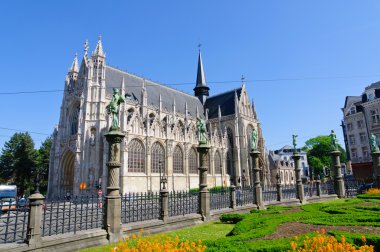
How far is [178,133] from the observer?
Result: 4025cm

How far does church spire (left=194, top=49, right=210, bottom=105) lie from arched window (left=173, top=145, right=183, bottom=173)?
2161 centimetres

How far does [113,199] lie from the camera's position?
29.3 ft

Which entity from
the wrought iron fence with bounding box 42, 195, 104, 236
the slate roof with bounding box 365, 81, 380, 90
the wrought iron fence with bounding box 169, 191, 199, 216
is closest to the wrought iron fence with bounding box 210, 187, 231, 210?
the wrought iron fence with bounding box 169, 191, 199, 216

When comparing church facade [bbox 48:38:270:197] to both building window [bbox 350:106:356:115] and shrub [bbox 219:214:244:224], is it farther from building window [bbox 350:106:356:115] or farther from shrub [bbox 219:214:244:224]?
shrub [bbox 219:214:244:224]

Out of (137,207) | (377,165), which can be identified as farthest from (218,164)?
(137,207)

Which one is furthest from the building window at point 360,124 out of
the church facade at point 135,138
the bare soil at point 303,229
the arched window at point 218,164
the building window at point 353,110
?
the bare soil at point 303,229

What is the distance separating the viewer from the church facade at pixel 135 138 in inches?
1282

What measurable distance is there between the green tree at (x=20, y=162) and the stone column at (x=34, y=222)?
1943 inches

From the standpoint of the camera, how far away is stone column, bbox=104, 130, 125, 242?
28.1 feet

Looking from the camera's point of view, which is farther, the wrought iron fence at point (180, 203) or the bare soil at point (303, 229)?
the wrought iron fence at point (180, 203)

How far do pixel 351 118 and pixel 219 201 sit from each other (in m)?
37.6

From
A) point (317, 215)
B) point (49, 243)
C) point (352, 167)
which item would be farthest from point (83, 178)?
point (352, 167)

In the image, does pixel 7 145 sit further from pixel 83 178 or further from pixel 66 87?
pixel 83 178

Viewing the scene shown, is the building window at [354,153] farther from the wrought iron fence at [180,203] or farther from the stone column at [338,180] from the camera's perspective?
the wrought iron fence at [180,203]
